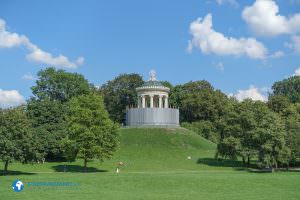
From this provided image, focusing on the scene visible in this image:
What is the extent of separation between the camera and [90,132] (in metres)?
57.2

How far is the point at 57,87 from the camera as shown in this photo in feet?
294

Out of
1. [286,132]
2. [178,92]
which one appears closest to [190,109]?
[178,92]

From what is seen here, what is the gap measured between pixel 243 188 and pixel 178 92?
8422 centimetres

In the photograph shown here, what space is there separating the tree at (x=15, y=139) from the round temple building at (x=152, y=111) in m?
37.6

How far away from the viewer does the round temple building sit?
88.2 metres

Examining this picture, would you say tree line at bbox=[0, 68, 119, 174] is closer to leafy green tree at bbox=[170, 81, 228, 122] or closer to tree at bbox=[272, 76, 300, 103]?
leafy green tree at bbox=[170, 81, 228, 122]

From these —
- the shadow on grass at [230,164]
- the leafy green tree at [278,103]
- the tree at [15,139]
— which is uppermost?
the leafy green tree at [278,103]

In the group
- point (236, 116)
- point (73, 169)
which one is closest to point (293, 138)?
point (236, 116)

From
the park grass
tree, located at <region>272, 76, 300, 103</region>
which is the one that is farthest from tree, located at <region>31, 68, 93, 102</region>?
tree, located at <region>272, 76, 300, 103</region>

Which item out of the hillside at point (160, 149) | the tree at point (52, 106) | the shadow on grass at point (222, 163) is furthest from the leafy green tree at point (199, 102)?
the shadow on grass at point (222, 163)

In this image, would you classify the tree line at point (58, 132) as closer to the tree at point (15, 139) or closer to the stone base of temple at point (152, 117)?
the tree at point (15, 139)

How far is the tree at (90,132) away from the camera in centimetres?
5687

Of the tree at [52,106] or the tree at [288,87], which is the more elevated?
the tree at [288,87]

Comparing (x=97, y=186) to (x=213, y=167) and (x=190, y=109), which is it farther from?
(x=190, y=109)
